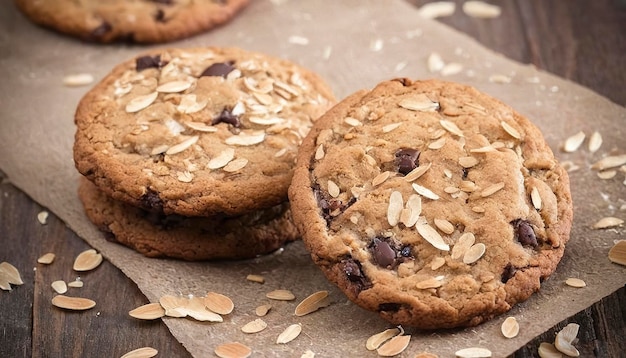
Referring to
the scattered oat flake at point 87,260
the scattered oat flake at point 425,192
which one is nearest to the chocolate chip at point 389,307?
the scattered oat flake at point 425,192

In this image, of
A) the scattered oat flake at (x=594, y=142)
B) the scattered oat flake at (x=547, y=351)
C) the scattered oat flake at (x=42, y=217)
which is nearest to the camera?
the scattered oat flake at (x=547, y=351)

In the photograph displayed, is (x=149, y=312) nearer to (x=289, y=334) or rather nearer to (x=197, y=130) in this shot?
(x=289, y=334)

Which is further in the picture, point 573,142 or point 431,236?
point 573,142

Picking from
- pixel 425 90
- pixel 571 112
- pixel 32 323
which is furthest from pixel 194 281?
pixel 571 112

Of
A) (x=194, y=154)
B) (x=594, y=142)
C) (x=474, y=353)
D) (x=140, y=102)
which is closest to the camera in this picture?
(x=474, y=353)

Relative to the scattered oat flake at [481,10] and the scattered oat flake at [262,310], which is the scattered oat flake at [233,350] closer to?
the scattered oat flake at [262,310]

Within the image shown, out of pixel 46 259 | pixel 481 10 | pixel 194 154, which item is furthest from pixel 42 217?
pixel 481 10

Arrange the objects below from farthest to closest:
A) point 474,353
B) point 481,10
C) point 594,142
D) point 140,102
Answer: point 481,10, point 594,142, point 140,102, point 474,353

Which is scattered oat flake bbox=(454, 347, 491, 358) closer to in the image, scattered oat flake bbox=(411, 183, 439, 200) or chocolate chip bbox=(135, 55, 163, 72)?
scattered oat flake bbox=(411, 183, 439, 200)
